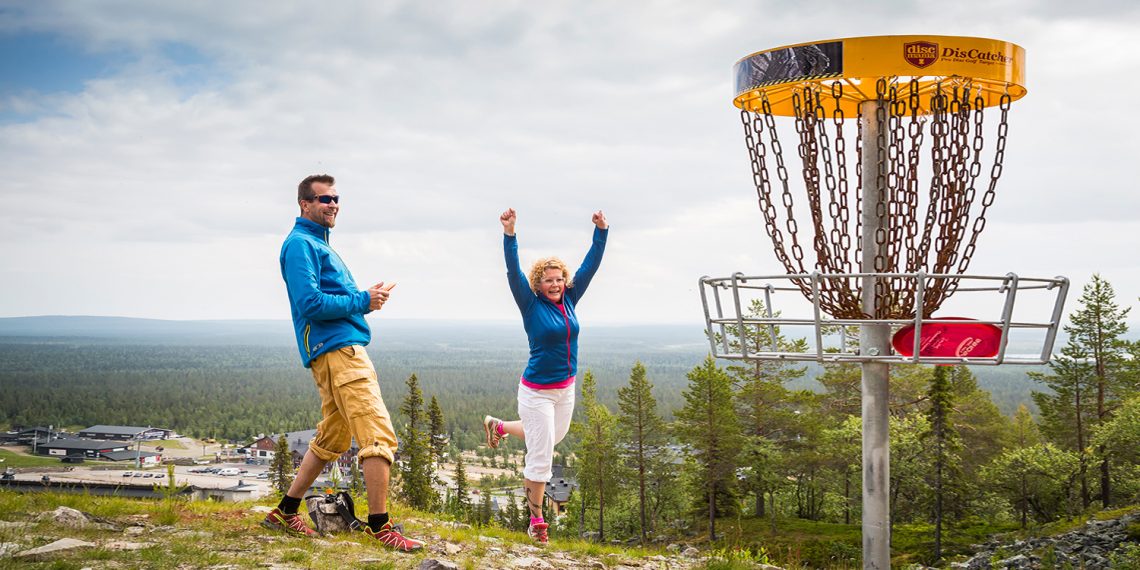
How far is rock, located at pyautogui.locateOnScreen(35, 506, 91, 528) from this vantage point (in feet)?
23.6

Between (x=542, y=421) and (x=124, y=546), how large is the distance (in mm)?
3654

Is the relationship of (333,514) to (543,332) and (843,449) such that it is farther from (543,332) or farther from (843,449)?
(843,449)

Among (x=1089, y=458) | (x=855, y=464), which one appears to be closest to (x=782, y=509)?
(x=855, y=464)

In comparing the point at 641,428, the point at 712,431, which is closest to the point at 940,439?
the point at 712,431

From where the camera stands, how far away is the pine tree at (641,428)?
1658 inches

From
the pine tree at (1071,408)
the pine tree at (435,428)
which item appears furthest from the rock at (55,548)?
the pine tree at (1071,408)

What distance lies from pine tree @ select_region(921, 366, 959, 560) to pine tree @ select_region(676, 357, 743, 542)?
8.64 meters

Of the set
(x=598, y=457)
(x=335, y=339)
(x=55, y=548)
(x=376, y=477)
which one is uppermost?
(x=335, y=339)

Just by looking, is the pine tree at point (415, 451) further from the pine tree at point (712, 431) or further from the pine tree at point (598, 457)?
the pine tree at point (712, 431)

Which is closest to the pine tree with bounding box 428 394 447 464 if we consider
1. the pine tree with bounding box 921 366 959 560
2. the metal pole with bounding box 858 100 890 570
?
the pine tree with bounding box 921 366 959 560

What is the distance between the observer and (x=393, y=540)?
712cm

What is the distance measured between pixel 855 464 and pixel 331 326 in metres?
37.7

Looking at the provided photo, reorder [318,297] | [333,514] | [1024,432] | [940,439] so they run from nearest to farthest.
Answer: [318,297], [333,514], [940,439], [1024,432]

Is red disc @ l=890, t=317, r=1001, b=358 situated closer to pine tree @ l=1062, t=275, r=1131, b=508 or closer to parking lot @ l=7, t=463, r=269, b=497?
parking lot @ l=7, t=463, r=269, b=497
